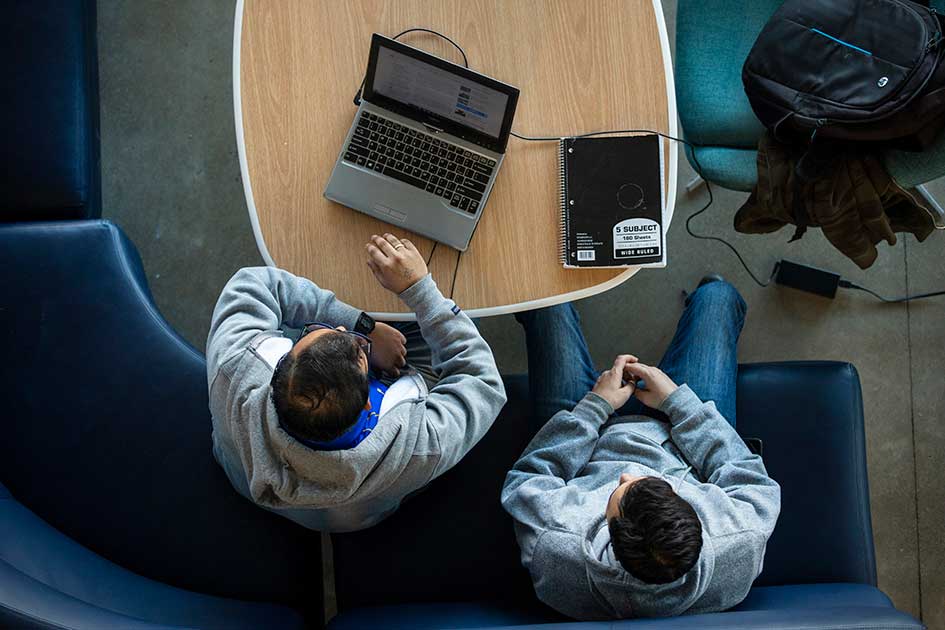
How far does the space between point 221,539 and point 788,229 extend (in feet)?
5.62

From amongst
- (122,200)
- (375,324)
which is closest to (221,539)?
(375,324)

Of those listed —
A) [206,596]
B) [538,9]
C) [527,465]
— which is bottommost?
[206,596]

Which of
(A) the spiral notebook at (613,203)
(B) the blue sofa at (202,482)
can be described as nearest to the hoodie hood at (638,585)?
(B) the blue sofa at (202,482)

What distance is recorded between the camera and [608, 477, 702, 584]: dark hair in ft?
4.00

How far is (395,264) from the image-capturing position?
56.5 inches

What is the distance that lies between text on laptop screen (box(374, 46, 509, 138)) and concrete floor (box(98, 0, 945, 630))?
2.87 feet

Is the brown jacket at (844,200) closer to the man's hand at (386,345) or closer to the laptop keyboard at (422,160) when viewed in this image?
the laptop keyboard at (422,160)

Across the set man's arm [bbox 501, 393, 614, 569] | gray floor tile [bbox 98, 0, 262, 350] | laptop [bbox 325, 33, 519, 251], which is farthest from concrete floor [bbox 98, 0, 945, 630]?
laptop [bbox 325, 33, 519, 251]

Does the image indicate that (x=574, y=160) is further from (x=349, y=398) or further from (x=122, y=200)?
(x=122, y=200)

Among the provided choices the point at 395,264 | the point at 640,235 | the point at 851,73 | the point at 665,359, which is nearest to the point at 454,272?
the point at 395,264

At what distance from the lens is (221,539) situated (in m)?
1.58

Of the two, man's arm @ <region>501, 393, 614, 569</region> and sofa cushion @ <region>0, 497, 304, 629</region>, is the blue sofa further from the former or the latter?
man's arm @ <region>501, 393, 614, 569</region>

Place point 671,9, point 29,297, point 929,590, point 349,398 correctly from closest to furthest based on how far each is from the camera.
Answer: point 349,398 < point 29,297 < point 929,590 < point 671,9

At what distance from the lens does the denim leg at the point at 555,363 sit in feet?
5.43
